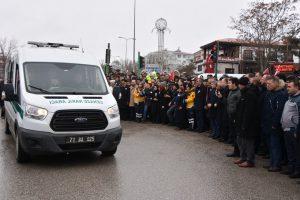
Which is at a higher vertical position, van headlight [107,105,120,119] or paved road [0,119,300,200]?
van headlight [107,105,120,119]

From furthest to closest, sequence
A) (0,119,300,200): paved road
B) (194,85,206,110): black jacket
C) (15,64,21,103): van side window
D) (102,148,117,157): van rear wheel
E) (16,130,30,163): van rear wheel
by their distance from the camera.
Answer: (194,85,206,110): black jacket < (102,148,117,157): van rear wheel < (15,64,21,103): van side window < (16,130,30,163): van rear wheel < (0,119,300,200): paved road

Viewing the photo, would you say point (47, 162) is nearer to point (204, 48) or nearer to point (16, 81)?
point (16, 81)

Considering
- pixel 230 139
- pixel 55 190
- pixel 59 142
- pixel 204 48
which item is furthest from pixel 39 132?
pixel 204 48

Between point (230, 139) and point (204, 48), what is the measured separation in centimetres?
7491

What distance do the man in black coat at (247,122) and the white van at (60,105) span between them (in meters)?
2.70

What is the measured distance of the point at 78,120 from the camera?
816cm

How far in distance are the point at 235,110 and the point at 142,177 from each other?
10.3 feet

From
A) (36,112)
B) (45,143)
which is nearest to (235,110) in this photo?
(45,143)

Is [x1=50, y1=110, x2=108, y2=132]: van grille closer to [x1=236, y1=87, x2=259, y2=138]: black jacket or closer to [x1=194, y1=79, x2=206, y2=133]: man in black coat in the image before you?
[x1=236, y1=87, x2=259, y2=138]: black jacket

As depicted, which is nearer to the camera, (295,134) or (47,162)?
(295,134)

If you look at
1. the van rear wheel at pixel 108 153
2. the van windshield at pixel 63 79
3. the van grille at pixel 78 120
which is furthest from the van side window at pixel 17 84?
the van rear wheel at pixel 108 153

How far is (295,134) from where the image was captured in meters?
7.55

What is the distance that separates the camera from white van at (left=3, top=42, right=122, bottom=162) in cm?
800

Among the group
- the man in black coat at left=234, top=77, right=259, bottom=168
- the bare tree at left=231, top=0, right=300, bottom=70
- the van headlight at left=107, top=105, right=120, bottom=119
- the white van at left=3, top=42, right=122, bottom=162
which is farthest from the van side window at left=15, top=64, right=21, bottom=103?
the bare tree at left=231, top=0, right=300, bottom=70
